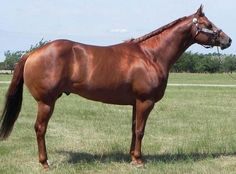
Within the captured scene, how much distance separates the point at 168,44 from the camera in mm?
8234

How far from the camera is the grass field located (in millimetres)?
7805

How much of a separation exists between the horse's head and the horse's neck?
14 cm

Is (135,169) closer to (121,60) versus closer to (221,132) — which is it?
(121,60)

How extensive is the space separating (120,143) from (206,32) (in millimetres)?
3046

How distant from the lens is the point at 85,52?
7.83 meters

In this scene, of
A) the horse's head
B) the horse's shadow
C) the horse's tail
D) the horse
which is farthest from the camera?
the horse's shadow

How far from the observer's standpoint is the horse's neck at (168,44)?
8164mm

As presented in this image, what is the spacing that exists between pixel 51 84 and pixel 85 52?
31.8 inches

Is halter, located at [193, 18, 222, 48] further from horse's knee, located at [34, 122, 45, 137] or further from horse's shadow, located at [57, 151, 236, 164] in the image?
horse's knee, located at [34, 122, 45, 137]

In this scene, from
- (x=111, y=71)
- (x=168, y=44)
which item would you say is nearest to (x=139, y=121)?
(x=111, y=71)

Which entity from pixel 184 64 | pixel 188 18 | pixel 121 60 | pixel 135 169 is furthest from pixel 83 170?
pixel 184 64

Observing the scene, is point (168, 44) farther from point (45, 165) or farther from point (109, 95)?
point (45, 165)

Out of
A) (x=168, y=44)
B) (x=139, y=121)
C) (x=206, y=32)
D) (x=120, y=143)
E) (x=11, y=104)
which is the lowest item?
(x=120, y=143)

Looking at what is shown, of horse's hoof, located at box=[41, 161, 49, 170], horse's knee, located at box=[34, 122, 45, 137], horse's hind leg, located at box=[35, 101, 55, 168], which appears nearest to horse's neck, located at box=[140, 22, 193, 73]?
horse's hind leg, located at box=[35, 101, 55, 168]
